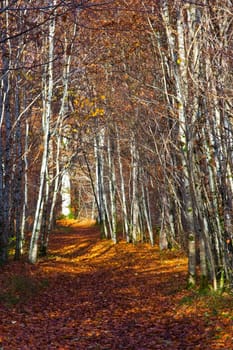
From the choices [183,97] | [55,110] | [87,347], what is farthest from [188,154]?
[55,110]

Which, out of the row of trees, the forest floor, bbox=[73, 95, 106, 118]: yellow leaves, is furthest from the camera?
bbox=[73, 95, 106, 118]: yellow leaves

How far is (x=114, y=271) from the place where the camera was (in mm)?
13289

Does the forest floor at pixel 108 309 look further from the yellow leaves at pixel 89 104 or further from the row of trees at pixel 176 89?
the yellow leaves at pixel 89 104

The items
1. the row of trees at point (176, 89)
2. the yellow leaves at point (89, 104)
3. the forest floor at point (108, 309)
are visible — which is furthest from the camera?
the yellow leaves at point (89, 104)

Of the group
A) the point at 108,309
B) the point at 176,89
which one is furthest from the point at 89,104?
the point at 108,309

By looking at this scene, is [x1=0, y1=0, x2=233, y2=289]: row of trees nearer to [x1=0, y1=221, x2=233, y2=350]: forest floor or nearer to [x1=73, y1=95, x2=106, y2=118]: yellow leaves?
[x1=73, y1=95, x2=106, y2=118]: yellow leaves

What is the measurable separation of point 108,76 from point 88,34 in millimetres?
2321

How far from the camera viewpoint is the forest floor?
20.7 ft

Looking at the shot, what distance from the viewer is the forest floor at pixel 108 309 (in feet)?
20.7

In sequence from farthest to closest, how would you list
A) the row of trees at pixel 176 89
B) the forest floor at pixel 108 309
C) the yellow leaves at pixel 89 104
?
the yellow leaves at pixel 89 104 < the row of trees at pixel 176 89 < the forest floor at pixel 108 309

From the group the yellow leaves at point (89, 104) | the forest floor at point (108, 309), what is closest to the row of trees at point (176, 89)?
the yellow leaves at point (89, 104)

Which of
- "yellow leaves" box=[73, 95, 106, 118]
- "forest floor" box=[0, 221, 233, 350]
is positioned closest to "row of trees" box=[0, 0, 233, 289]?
"yellow leaves" box=[73, 95, 106, 118]

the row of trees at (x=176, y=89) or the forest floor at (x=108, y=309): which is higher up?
the row of trees at (x=176, y=89)

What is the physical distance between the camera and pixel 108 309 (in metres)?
8.43
